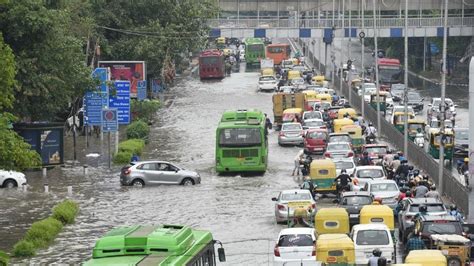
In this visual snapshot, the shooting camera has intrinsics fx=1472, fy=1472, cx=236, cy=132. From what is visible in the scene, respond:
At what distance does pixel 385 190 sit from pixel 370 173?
4.61 meters

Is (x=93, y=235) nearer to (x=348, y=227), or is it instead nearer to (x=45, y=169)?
(x=348, y=227)

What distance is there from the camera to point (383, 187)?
46031mm

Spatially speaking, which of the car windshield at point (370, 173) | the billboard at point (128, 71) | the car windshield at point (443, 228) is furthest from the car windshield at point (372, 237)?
the billboard at point (128, 71)

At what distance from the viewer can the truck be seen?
258 ft

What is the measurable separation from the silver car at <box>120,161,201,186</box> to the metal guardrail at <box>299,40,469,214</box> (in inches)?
351

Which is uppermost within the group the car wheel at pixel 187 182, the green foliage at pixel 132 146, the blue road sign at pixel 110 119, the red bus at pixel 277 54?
the red bus at pixel 277 54

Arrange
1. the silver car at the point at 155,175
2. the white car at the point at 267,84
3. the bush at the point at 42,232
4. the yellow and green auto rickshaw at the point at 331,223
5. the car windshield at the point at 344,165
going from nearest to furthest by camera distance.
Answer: the yellow and green auto rickshaw at the point at 331,223
the bush at the point at 42,232
the car windshield at the point at 344,165
the silver car at the point at 155,175
the white car at the point at 267,84

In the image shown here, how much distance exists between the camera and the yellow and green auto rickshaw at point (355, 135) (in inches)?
2566

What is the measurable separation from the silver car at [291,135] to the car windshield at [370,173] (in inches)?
737

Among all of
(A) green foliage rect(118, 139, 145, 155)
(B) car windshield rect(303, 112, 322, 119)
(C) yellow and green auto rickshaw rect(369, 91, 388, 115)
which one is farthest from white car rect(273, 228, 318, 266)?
(C) yellow and green auto rickshaw rect(369, 91, 388, 115)

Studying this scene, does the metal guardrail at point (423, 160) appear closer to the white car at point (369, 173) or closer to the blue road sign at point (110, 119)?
the white car at point (369, 173)

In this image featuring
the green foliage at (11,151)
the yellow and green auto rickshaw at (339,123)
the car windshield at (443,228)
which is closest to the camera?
the car windshield at (443,228)

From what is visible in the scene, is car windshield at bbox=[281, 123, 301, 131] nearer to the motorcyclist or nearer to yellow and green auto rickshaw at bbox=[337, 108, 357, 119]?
yellow and green auto rickshaw at bbox=[337, 108, 357, 119]

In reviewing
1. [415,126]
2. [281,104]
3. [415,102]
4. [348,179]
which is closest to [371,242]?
[348,179]
